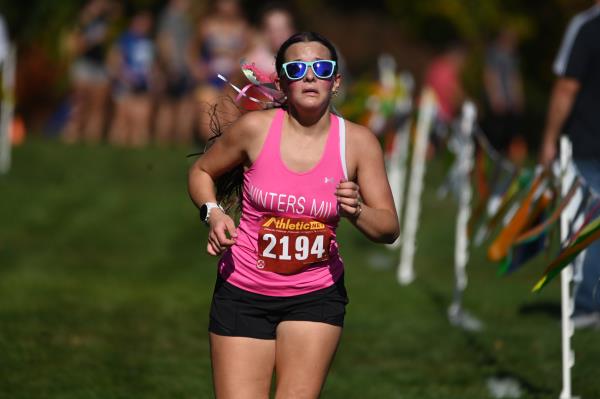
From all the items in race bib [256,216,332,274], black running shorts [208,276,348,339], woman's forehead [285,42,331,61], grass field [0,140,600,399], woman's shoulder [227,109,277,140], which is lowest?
grass field [0,140,600,399]

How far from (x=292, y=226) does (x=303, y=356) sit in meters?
0.53

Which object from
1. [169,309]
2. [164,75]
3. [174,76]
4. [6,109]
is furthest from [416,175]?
[164,75]

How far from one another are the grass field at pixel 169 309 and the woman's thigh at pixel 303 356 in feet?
6.73

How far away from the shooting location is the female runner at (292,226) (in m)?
5.07

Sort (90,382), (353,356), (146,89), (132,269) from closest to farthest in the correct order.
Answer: (90,382), (353,356), (132,269), (146,89)

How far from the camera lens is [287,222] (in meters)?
5.09

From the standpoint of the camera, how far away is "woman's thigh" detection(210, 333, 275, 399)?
5109 mm

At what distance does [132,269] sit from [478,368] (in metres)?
5.26

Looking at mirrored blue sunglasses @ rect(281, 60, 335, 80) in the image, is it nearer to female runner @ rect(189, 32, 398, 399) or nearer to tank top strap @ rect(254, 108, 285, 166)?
female runner @ rect(189, 32, 398, 399)

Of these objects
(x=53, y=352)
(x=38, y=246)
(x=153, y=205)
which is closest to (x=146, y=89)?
(x=153, y=205)

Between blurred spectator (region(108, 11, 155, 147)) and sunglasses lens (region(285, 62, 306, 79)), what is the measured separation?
50.0 feet

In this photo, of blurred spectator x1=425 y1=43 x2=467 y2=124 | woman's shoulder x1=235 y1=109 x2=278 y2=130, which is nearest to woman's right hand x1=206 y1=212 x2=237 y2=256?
woman's shoulder x1=235 y1=109 x2=278 y2=130

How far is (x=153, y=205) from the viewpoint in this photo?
15711 millimetres

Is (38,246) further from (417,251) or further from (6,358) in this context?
(6,358)
